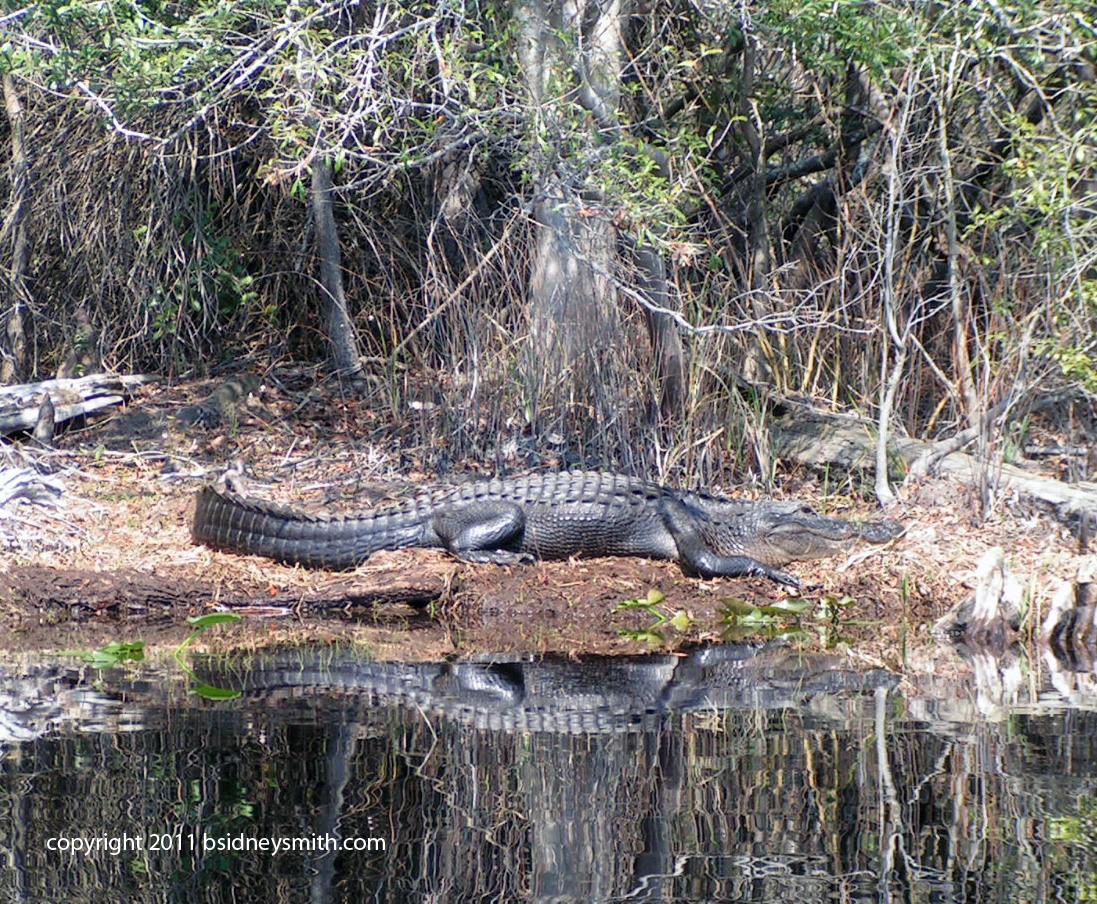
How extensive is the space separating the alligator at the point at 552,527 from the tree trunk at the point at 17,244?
13.8 ft

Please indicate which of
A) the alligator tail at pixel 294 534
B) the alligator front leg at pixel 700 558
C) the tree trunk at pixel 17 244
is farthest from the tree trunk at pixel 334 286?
the alligator front leg at pixel 700 558

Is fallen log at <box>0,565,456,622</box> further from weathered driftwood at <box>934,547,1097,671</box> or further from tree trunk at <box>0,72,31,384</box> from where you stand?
tree trunk at <box>0,72,31,384</box>

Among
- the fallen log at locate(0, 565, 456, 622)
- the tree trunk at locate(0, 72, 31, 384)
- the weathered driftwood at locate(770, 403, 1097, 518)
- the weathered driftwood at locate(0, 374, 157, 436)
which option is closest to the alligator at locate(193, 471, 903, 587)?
the fallen log at locate(0, 565, 456, 622)

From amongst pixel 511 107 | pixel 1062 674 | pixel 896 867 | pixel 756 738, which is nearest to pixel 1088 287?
pixel 1062 674

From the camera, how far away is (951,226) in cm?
830

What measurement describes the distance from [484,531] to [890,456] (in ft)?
8.36

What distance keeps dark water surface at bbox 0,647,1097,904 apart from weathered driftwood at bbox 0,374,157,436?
4.54m

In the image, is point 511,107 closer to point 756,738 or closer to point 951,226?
point 951,226

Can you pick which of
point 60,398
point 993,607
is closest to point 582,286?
point 993,607

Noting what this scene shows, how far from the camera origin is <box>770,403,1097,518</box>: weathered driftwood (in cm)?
724

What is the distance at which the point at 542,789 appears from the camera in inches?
144

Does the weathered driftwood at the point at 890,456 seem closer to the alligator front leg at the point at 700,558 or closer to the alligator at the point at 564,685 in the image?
the alligator front leg at the point at 700,558

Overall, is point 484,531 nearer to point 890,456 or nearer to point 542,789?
point 890,456

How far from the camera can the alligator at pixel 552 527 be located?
7148 mm
